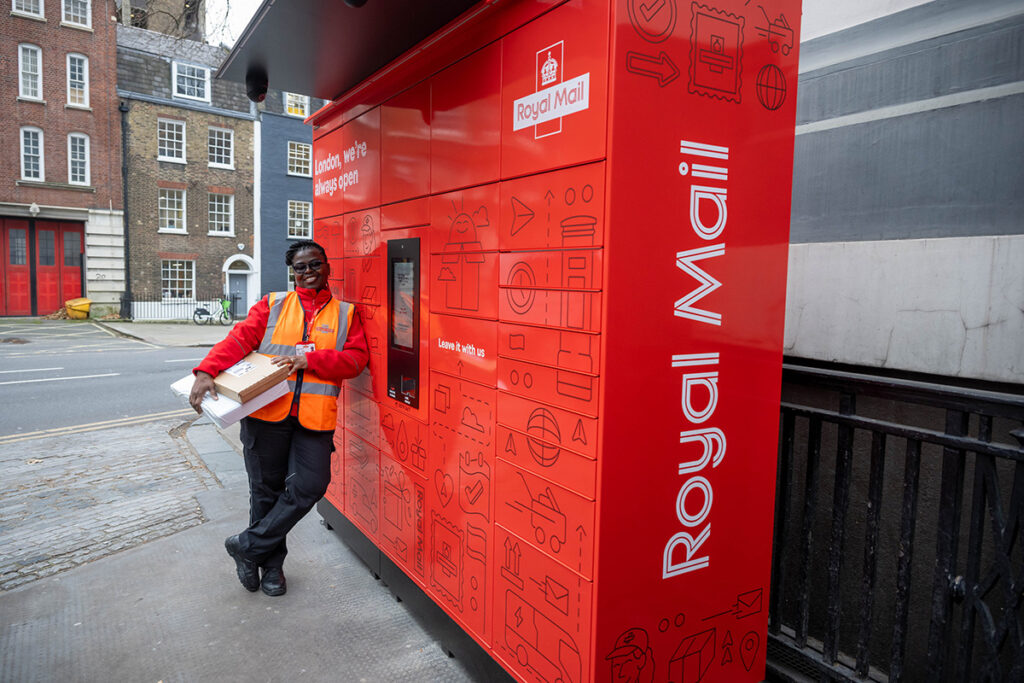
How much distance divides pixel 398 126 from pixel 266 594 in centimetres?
294

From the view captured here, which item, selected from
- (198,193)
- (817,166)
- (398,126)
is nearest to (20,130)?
(198,193)

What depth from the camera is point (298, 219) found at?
1155 inches

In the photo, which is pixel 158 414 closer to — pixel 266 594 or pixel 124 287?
pixel 266 594

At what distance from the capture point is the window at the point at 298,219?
29.0m

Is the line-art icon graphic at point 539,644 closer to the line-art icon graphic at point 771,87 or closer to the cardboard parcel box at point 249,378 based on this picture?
the cardboard parcel box at point 249,378

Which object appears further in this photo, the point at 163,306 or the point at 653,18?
the point at 163,306

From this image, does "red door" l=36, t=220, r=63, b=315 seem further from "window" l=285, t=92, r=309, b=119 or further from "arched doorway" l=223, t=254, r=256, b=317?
"window" l=285, t=92, r=309, b=119

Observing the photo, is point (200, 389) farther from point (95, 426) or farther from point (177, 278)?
point (177, 278)

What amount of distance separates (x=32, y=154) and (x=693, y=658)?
29053mm

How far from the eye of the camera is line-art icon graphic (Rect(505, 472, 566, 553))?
7.88ft

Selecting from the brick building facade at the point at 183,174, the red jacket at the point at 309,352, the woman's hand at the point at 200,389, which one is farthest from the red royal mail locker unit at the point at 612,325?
the brick building facade at the point at 183,174

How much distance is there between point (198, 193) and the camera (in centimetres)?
2634

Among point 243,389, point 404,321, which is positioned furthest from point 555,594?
point 243,389

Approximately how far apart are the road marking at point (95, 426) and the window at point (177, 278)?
19.0 m
